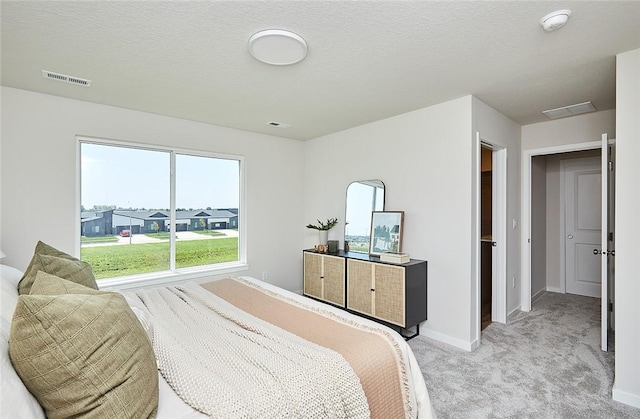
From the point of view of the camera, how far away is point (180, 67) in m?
2.38

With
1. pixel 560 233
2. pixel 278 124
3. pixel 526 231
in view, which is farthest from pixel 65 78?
pixel 560 233

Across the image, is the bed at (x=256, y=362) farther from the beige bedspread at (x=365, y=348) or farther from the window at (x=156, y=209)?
the window at (x=156, y=209)

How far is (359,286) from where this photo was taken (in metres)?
3.58

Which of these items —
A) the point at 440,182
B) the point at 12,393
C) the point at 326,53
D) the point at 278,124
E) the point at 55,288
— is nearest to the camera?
the point at 12,393

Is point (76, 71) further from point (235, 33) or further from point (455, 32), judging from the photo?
point (455, 32)

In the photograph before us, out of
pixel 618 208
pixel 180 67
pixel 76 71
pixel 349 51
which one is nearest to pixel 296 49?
pixel 349 51

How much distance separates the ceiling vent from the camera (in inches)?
129

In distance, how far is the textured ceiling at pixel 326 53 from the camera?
173cm

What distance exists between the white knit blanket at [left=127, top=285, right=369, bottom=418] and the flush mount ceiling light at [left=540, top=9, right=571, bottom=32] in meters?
2.19

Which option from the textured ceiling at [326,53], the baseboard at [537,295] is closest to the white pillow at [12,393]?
the textured ceiling at [326,53]

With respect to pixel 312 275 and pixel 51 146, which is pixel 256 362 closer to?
pixel 312 275

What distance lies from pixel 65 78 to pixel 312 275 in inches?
128

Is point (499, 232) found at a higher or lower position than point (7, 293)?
higher

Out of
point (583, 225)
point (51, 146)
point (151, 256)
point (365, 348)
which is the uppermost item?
point (51, 146)
